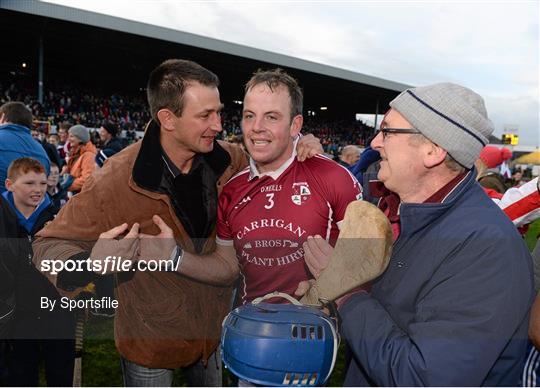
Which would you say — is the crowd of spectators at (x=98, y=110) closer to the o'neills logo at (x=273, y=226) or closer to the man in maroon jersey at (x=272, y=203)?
the man in maroon jersey at (x=272, y=203)

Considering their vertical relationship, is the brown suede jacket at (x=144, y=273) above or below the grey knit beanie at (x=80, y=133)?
below

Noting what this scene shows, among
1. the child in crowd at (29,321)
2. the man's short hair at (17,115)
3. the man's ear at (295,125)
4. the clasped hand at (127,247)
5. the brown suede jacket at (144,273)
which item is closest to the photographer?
the clasped hand at (127,247)

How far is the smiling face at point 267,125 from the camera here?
2229 millimetres

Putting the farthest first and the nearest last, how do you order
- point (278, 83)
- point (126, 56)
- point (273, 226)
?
1. point (126, 56)
2. point (278, 83)
3. point (273, 226)

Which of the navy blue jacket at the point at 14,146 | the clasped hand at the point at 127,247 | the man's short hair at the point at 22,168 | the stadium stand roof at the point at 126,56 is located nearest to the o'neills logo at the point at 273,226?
the clasped hand at the point at 127,247

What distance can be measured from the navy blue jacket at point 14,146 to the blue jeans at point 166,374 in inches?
101

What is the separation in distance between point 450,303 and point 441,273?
96 mm

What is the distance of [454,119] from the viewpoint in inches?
56.0

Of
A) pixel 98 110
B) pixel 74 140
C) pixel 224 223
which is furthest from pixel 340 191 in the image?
pixel 98 110

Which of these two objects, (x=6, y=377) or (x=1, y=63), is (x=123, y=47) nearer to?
(x=1, y=63)

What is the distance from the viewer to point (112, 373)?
3979 millimetres

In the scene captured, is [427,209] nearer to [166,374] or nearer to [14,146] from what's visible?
[166,374]

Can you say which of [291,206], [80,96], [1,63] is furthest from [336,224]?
[1,63]

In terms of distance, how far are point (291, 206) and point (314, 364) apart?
0.89 metres
